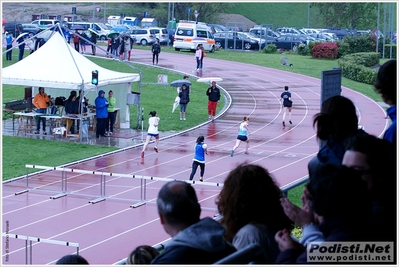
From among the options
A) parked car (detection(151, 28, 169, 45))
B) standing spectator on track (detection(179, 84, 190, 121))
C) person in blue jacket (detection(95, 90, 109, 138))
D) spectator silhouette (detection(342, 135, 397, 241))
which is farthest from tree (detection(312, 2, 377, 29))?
spectator silhouette (detection(342, 135, 397, 241))

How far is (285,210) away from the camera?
425 cm

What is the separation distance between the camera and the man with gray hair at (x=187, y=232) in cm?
399

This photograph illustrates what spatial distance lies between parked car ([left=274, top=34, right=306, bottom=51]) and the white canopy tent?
34.2m

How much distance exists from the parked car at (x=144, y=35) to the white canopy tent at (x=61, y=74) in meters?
31.5

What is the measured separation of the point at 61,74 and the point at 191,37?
30.1m

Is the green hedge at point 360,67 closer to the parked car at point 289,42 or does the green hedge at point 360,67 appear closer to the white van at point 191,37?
the white van at point 191,37

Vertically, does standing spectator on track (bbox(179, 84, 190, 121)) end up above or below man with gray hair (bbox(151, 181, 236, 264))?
below

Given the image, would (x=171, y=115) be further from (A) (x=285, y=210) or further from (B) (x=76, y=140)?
(A) (x=285, y=210)

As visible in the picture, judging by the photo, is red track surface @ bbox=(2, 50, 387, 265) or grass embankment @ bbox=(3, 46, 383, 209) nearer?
red track surface @ bbox=(2, 50, 387, 265)

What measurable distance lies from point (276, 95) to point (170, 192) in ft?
109

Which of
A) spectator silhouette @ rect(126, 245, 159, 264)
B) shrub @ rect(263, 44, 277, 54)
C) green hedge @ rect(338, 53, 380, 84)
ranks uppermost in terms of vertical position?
shrub @ rect(263, 44, 277, 54)

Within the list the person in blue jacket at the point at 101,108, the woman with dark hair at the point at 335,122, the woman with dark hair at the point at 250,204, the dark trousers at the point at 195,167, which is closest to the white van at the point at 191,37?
the person in blue jacket at the point at 101,108

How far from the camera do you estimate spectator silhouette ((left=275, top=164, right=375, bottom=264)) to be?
3.92 meters

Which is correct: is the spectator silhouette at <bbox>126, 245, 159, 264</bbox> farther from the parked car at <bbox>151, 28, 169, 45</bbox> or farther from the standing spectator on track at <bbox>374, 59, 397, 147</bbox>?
the parked car at <bbox>151, 28, 169, 45</bbox>
